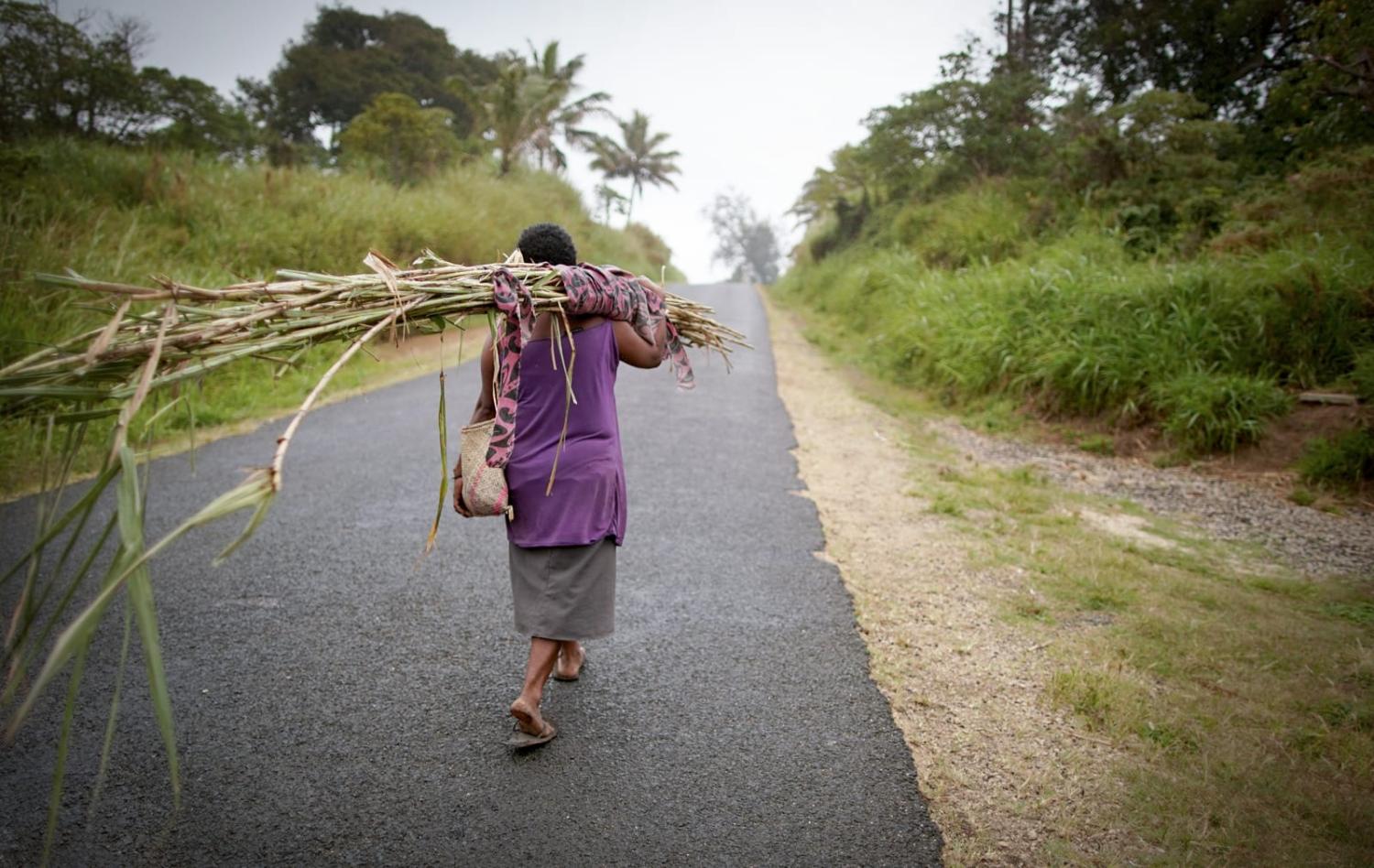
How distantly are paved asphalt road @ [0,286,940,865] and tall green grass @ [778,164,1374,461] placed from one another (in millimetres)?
4476

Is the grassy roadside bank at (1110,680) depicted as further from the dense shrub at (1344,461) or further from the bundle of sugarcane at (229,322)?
the bundle of sugarcane at (229,322)

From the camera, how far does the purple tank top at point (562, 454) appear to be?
8.63 feet

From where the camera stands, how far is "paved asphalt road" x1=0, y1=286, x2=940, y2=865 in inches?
86.3

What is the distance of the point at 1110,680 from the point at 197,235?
11876 mm

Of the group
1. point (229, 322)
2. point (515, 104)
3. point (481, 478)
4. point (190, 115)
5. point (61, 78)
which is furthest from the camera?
point (515, 104)

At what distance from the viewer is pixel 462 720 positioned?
278 cm

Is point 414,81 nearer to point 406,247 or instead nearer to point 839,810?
point 406,247

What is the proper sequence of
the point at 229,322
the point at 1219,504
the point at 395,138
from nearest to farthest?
the point at 229,322 → the point at 1219,504 → the point at 395,138

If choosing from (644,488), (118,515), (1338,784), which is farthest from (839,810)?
(644,488)

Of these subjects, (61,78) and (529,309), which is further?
(61,78)

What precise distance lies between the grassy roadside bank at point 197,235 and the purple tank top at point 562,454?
340cm

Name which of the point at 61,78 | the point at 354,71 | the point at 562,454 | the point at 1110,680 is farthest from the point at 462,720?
the point at 354,71

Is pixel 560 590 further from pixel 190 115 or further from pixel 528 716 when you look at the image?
pixel 190 115

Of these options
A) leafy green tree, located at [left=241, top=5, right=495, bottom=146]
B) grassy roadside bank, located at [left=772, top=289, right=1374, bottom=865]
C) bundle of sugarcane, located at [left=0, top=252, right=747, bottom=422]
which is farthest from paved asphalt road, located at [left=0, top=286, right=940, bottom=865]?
leafy green tree, located at [left=241, top=5, right=495, bottom=146]
